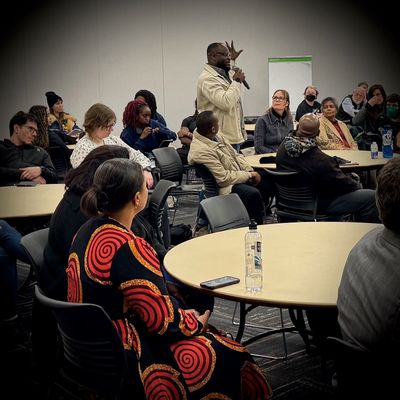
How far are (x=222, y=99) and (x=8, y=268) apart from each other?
315 cm

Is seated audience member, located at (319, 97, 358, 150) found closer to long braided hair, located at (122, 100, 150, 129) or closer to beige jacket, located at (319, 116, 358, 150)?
beige jacket, located at (319, 116, 358, 150)

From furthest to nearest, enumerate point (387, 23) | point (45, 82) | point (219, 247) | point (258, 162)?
point (387, 23), point (45, 82), point (258, 162), point (219, 247)

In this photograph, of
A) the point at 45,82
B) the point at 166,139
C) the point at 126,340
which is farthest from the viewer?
the point at 45,82

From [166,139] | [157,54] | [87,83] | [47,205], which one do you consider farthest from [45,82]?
[47,205]

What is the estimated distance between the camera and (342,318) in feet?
7.20

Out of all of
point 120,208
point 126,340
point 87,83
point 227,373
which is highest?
point 87,83

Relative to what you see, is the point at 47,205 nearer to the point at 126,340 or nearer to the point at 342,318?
the point at 126,340

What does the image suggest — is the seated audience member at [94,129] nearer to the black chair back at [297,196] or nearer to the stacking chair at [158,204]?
the stacking chair at [158,204]

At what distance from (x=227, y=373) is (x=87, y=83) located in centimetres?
1037

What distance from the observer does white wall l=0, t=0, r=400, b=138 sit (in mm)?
11727

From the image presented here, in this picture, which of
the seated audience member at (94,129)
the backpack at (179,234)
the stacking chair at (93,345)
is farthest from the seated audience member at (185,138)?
the stacking chair at (93,345)

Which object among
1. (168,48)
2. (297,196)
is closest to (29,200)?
(297,196)

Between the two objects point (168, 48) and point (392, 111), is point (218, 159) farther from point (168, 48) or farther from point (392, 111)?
point (168, 48)

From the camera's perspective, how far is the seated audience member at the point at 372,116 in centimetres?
855
